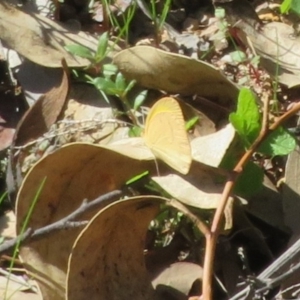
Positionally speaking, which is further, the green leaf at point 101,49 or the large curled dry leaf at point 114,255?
the green leaf at point 101,49

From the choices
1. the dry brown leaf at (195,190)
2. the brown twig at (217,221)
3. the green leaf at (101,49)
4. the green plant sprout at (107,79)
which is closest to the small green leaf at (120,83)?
the green plant sprout at (107,79)

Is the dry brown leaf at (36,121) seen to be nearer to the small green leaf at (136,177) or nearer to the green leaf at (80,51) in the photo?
the green leaf at (80,51)

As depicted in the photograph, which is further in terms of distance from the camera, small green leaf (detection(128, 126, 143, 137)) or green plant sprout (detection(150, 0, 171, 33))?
green plant sprout (detection(150, 0, 171, 33))

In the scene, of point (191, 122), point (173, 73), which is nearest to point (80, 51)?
point (173, 73)

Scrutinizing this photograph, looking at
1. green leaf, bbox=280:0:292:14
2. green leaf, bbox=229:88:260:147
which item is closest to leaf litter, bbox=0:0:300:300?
green leaf, bbox=229:88:260:147

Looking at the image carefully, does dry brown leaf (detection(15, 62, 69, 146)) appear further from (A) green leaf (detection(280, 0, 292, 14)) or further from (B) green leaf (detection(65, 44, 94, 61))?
(A) green leaf (detection(280, 0, 292, 14))

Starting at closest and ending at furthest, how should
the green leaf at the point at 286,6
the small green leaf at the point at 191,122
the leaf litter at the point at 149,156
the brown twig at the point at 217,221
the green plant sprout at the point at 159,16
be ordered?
1. the brown twig at the point at 217,221
2. the leaf litter at the point at 149,156
3. the small green leaf at the point at 191,122
4. the green leaf at the point at 286,6
5. the green plant sprout at the point at 159,16
